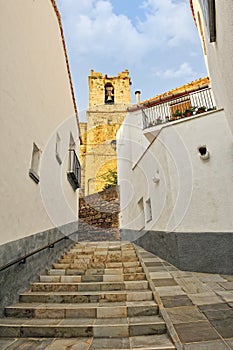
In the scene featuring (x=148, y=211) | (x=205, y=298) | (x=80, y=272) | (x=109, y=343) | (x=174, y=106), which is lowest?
(x=109, y=343)

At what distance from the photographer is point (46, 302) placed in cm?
277

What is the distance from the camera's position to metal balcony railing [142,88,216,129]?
6.95 metres

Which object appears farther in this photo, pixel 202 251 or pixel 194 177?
pixel 194 177

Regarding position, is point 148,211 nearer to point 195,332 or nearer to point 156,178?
point 156,178

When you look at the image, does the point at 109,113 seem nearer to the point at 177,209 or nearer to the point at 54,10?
the point at 54,10

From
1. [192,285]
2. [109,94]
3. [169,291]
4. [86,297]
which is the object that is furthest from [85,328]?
[109,94]

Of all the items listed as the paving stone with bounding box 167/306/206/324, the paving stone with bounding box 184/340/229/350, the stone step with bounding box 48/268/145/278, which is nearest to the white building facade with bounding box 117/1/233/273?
the stone step with bounding box 48/268/145/278

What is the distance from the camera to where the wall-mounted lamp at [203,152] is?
13.4 feet

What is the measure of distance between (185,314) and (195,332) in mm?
301

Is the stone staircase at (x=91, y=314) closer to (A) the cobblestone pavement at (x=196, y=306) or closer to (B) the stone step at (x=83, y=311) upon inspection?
(B) the stone step at (x=83, y=311)

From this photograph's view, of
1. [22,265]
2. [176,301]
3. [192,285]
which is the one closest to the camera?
[176,301]

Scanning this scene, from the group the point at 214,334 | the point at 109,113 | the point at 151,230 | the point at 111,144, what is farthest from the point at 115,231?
the point at 109,113

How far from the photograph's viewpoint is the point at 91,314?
2455 mm

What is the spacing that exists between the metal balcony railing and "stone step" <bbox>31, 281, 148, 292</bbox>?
562cm
